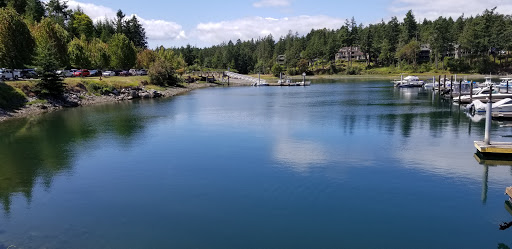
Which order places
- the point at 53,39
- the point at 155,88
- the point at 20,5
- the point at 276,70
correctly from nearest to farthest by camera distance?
the point at 53,39, the point at 155,88, the point at 20,5, the point at 276,70

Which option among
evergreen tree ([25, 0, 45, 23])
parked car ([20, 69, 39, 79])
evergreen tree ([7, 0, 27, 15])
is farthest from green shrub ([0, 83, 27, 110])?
evergreen tree ([7, 0, 27, 15])

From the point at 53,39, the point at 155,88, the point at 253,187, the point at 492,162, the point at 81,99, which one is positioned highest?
the point at 53,39

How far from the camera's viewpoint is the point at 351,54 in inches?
7603

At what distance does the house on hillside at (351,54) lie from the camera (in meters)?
192

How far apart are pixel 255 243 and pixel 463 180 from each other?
646 inches

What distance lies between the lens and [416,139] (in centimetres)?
3906

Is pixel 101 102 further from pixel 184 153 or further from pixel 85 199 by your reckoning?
pixel 85 199

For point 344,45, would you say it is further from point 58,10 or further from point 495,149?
point 495,149

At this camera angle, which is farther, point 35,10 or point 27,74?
point 35,10

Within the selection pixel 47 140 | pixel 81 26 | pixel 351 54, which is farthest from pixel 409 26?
pixel 47 140

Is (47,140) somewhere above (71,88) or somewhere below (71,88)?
below

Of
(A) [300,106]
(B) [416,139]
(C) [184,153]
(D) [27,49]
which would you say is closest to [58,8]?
(D) [27,49]

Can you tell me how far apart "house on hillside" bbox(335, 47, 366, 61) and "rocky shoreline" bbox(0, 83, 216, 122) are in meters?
110

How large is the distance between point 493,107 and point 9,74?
75.6 metres
